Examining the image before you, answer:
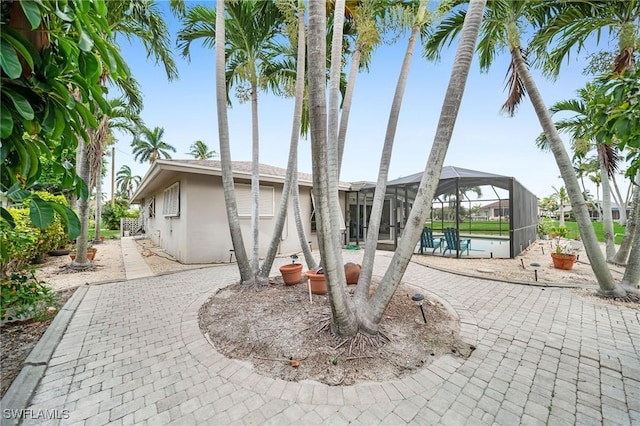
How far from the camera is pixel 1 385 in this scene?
234 cm

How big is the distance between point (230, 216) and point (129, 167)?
46.8 m

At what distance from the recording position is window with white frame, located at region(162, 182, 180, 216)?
8.87 meters

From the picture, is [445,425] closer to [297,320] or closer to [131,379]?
[297,320]

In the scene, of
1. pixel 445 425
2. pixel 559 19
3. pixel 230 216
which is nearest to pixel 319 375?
pixel 445 425

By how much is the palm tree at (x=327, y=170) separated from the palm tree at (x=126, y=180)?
4833 cm

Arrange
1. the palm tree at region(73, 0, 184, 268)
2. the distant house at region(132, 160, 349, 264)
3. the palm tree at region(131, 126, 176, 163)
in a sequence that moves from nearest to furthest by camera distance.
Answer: the palm tree at region(73, 0, 184, 268) < the distant house at region(132, 160, 349, 264) < the palm tree at region(131, 126, 176, 163)

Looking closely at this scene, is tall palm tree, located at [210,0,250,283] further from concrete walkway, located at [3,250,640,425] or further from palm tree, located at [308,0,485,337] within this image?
palm tree, located at [308,0,485,337]

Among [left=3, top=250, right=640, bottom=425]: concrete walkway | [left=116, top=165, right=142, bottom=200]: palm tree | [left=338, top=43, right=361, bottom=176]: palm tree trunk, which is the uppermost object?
[left=116, top=165, right=142, bottom=200]: palm tree

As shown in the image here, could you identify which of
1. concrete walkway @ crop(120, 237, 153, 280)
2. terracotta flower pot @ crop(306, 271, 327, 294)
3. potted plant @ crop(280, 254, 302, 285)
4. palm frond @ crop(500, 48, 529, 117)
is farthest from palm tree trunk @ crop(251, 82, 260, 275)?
palm frond @ crop(500, 48, 529, 117)

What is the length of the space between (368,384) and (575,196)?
17.4ft

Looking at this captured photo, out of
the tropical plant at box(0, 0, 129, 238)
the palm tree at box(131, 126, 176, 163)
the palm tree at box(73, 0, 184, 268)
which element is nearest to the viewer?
the tropical plant at box(0, 0, 129, 238)

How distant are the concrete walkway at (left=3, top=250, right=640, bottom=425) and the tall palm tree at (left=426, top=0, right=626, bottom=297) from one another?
0.92 m

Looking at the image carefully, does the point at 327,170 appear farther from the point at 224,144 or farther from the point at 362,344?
the point at 224,144

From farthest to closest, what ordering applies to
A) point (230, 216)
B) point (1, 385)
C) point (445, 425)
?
point (230, 216) → point (1, 385) → point (445, 425)
